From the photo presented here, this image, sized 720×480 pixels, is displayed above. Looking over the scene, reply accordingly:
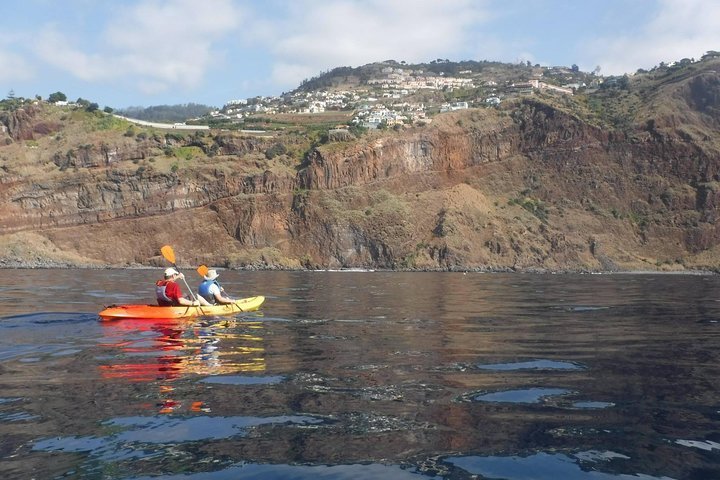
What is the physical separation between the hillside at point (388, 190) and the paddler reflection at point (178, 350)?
179ft

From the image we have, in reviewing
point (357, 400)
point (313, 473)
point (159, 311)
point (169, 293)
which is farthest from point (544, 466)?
point (169, 293)

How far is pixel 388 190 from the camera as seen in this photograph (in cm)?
8150

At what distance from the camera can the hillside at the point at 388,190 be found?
74.9m

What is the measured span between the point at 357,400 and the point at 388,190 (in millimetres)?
72647

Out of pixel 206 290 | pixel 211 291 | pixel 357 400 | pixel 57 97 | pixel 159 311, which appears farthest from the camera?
pixel 57 97

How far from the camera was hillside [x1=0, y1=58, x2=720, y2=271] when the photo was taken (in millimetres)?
74875

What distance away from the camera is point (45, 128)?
88.4 metres

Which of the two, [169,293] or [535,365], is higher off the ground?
[169,293]

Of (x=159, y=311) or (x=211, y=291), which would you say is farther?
(x=211, y=291)

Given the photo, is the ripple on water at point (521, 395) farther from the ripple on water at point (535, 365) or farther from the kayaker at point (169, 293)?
the kayaker at point (169, 293)

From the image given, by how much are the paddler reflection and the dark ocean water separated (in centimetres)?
6

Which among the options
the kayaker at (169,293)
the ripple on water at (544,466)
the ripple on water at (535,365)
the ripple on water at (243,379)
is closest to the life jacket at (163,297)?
the kayaker at (169,293)

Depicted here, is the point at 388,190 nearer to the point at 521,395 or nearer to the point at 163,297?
the point at 163,297

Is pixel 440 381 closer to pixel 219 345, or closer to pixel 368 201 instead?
pixel 219 345
